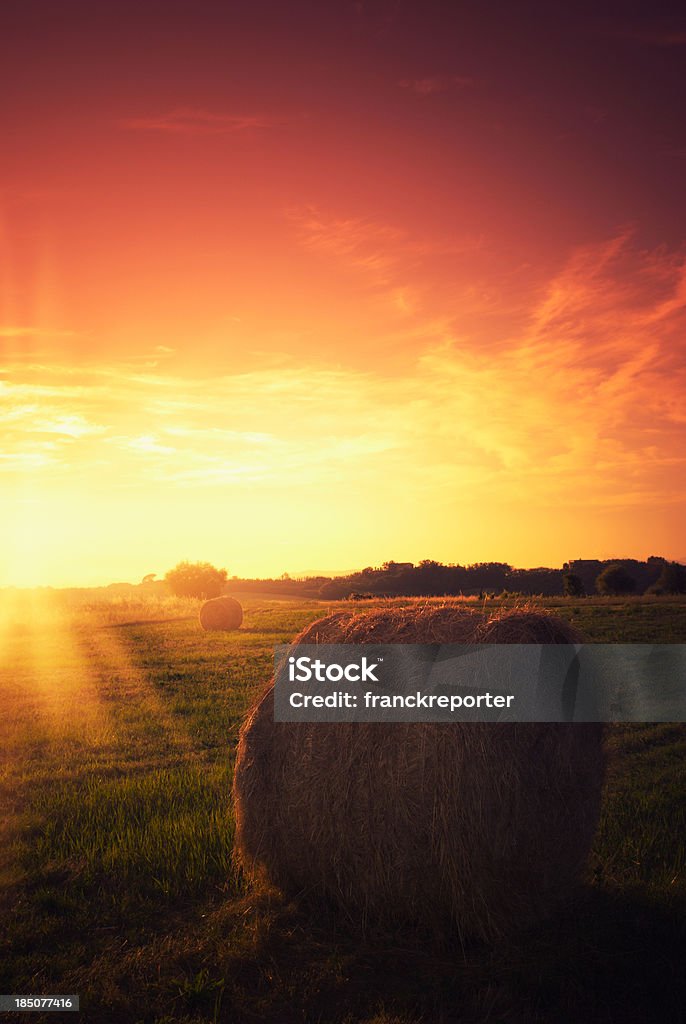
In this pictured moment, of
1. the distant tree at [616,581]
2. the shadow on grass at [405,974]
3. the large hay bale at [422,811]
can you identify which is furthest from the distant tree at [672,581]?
the shadow on grass at [405,974]

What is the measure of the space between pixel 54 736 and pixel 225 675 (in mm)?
7619

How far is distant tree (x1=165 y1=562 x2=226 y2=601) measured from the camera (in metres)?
93.1

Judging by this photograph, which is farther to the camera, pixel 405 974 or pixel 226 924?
pixel 226 924

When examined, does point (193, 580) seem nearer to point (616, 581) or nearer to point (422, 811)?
point (616, 581)

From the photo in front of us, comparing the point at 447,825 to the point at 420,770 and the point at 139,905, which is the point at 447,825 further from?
the point at 139,905

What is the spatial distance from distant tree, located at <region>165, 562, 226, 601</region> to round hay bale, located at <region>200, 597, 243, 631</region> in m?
49.3

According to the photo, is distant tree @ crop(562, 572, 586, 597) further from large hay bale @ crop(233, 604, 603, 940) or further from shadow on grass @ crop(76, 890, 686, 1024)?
shadow on grass @ crop(76, 890, 686, 1024)

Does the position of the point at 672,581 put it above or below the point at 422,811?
above

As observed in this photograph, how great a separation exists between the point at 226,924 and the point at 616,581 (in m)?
78.0

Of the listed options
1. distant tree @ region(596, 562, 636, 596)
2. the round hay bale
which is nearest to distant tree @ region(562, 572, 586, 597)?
distant tree @ region(596, 562, 636, 596)

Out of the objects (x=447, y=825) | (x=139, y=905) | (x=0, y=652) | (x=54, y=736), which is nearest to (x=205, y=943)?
(x=139, y=905)

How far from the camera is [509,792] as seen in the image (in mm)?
7449

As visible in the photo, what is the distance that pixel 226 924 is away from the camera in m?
7.53

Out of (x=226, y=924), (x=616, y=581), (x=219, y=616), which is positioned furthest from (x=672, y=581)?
(x=226, y=924)
